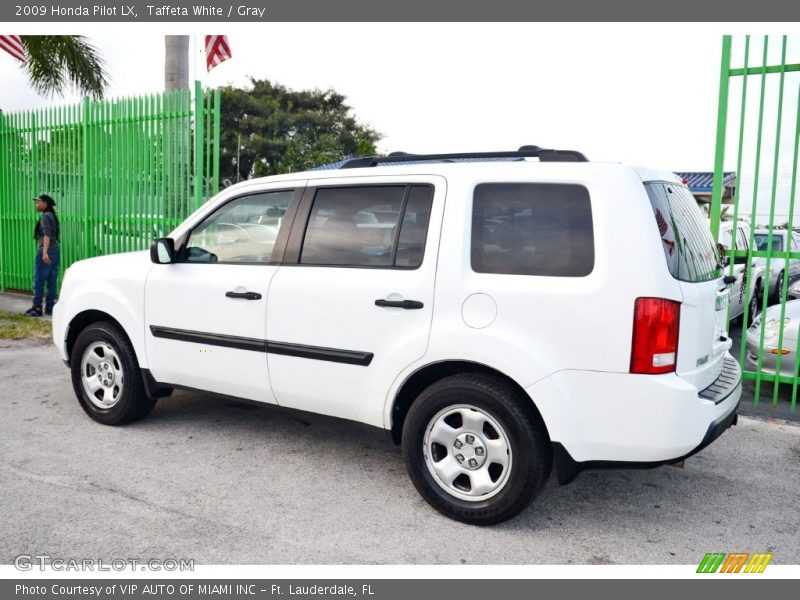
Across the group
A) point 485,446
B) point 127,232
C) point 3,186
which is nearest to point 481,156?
point 485,446

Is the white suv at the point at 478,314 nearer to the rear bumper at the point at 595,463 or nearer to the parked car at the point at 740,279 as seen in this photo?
the rear bumper at the point at 595,463

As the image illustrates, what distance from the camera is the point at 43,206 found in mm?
9984

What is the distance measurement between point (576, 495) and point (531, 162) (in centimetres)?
190

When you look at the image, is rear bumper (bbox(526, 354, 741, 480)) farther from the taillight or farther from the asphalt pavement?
the asphalt pavement

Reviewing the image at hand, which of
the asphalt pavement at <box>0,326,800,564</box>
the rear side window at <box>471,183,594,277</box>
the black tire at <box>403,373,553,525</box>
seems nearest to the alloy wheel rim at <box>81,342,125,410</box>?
the asphalt pavement at <box>0,326,800,564</box>

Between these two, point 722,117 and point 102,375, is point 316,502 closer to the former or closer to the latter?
point 102,375

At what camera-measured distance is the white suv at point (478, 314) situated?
3.29m

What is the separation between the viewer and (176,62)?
1152cm

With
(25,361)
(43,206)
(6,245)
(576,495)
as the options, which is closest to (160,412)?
(25,361)

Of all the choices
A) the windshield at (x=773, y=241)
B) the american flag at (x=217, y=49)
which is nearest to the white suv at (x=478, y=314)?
the windshield at (x=773, y=241)

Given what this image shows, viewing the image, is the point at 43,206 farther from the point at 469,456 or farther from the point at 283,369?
the point at 469,456

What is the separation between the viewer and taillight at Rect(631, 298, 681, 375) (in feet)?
10.6

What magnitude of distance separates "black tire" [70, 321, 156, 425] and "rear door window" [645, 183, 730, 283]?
3569mm

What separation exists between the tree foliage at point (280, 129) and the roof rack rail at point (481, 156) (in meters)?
33.1
